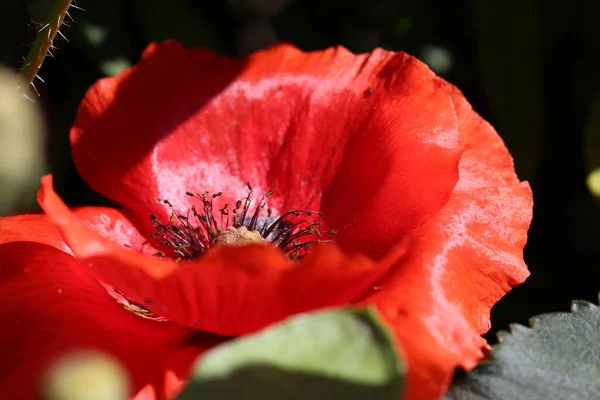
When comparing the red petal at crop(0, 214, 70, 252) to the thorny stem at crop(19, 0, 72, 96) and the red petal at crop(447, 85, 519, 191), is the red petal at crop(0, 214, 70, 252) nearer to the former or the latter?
the thorny stem at crop(19, 0, 72, 96)

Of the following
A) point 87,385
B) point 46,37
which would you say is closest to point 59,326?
point 46,37

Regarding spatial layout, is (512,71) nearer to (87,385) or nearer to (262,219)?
(262,219)

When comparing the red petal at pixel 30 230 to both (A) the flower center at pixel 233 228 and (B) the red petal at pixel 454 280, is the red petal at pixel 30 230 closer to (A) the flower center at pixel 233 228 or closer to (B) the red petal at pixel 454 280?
(A) the flower center at pixel 233 228

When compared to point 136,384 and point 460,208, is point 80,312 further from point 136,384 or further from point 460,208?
point 460,208

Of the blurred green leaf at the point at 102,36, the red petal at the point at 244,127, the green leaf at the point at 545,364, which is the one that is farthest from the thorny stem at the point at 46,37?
the green leaf at the point at 545,364

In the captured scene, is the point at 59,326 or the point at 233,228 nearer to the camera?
the point at 59,326

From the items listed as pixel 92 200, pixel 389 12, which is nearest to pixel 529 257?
pixel 389 12

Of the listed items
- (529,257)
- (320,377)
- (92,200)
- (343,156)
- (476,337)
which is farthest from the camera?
(529,257)
